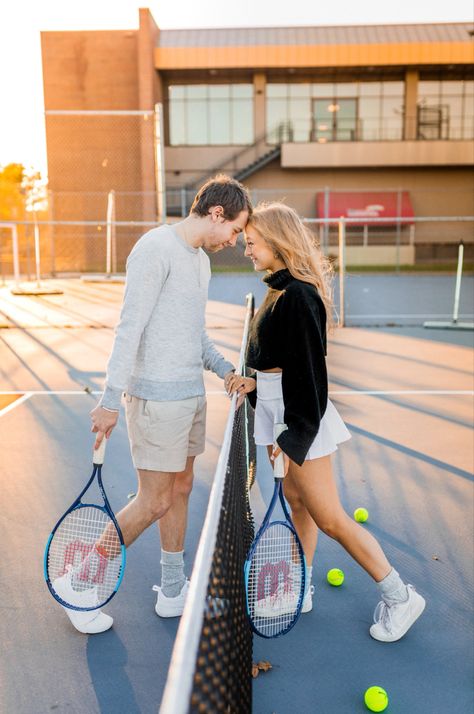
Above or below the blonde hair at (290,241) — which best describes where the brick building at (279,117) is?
above

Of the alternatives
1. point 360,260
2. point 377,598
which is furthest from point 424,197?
point 377,598

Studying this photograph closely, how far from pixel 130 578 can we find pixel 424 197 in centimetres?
3671

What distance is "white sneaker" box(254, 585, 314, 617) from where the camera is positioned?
3.14m

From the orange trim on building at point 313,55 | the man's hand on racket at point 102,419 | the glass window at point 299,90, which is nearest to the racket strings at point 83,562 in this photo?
the man's hand on racket at point 102,419

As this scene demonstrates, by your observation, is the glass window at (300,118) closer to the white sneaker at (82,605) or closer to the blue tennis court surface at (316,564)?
the blue tennis court surface at (316,564)

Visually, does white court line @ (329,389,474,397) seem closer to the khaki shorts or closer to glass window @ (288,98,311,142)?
the khaki shorts

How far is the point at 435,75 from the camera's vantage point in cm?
3834

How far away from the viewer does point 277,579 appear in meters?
3.30

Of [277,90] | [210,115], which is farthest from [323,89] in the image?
[210,115]

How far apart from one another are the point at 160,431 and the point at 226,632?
1233 mm

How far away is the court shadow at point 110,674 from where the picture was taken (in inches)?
114

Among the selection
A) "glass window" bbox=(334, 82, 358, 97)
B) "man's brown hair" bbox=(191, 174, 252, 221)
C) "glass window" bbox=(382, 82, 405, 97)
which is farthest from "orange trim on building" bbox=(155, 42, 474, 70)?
"man's brown hair" bbox=(191, 174, 252, 221)

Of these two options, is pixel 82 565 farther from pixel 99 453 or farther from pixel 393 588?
pixel 393 588

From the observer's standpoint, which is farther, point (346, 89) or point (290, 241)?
point (346, 89)
